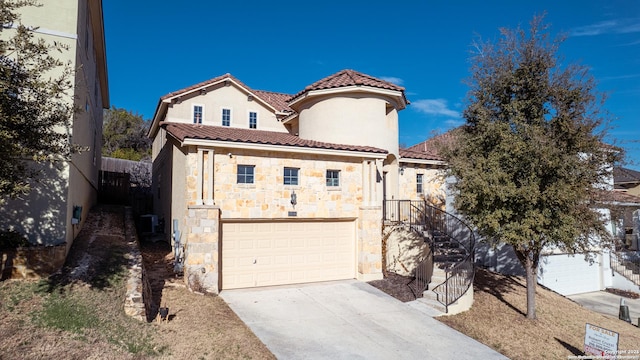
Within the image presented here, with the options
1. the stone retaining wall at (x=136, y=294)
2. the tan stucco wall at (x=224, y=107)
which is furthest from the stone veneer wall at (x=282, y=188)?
the tan stucco wall at (x=224, y=107)

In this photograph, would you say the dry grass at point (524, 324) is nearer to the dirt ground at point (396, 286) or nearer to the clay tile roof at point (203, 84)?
the dirt ground at point (396, 286)

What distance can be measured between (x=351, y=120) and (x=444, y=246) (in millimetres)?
6068

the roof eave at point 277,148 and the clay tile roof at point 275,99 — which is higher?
the clay tile roof at point 275,99

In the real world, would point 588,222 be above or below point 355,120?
below

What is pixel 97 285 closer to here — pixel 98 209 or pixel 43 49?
pixel 43 49

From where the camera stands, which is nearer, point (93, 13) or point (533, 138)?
point (533, 138)

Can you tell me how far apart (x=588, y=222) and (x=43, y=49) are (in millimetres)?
12989

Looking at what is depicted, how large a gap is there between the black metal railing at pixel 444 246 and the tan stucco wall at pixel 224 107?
29.5 ft

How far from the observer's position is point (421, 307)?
11.5m

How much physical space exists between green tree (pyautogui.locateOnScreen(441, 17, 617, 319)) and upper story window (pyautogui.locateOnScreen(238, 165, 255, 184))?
20.5 ft

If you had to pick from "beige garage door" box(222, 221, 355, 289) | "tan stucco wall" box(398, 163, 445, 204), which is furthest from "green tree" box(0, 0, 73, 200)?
"tan stucco wall" box(398, 163, 445, 204)

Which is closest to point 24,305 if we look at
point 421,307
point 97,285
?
point 97,285

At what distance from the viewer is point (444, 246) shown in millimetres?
14531

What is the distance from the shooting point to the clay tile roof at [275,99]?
22306 mm
